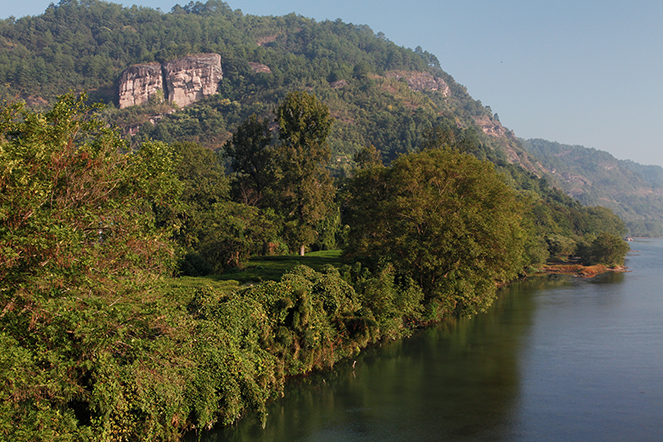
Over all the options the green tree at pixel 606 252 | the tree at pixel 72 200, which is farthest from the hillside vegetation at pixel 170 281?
the green tree at pixel 606 252

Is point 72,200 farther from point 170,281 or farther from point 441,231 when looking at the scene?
point 441,231

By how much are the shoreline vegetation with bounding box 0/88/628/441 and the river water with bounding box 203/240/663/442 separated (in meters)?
1.61

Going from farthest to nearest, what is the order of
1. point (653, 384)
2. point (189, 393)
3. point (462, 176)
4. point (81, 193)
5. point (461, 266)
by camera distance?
1. point (462, 176)
2. point (461, 266)
3. point (653, 384)
4. point (189, 393)
5. point (81, 193)

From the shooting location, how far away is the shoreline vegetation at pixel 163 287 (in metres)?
13.8

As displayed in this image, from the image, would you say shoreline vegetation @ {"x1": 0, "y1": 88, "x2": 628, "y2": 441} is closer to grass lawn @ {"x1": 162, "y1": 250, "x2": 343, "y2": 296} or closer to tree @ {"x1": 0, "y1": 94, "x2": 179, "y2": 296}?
tree @ {"x1": 0, "y1": 94, "x2": 179, "y2": 296}

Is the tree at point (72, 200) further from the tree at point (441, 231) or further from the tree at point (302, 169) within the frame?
the tree at point (302, 169)

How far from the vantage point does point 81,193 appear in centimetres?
1530

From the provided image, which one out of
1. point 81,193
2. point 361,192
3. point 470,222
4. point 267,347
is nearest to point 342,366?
point 267,347

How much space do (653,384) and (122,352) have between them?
25.2m

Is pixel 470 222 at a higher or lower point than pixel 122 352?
higher

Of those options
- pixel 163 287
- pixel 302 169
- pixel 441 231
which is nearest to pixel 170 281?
pixel 163 287

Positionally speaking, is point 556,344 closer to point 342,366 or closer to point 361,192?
point 342,366

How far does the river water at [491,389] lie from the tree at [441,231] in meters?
3.75

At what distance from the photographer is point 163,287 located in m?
19.1
